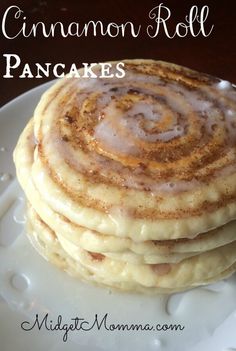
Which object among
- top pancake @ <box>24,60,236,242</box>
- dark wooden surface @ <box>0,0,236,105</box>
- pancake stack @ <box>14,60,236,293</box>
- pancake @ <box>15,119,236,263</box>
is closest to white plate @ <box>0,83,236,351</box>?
pancake stack @ <box>14,60,236,293</box>

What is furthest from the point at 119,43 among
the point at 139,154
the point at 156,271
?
the point at 156,271

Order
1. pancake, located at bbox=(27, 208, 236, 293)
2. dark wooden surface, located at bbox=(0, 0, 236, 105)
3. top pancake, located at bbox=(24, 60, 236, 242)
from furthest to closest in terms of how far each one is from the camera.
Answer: dark wooden surface, located at bbox=(0, 0, 236, 105) < pancake, located at bbox=(27, 208, 236, 293) < top pancake, located at bbox=(24, 60, 236, 242)

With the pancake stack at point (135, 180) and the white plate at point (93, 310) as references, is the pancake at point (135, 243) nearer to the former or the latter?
the pancake stack at point (135, 180)

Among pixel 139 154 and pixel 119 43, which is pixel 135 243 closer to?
pixel 139 154

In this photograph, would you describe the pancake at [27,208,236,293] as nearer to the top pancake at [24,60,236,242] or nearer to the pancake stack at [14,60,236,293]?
the pancake stack at [14,60,236,293]

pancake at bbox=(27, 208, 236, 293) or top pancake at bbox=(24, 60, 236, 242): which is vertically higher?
top pancake at bbox=(24, 60, 236, 242)

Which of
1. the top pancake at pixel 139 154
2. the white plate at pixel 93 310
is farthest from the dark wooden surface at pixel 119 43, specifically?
the white plate at pixel 93 310
